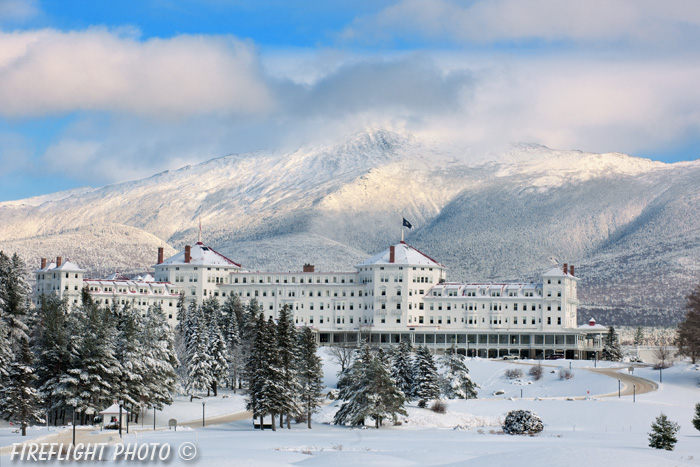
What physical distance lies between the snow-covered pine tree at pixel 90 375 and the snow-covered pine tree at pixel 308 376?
16.9 m

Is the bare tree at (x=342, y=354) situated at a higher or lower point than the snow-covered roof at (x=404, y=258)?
lower

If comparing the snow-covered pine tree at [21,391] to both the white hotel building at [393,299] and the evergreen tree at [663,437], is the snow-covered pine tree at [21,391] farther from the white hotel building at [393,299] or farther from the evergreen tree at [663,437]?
the white hotel building at [393,299]

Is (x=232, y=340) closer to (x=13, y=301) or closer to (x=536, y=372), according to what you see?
(x=536, y=372)

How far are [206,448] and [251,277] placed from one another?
405 ft

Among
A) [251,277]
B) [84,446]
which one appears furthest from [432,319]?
[84,446]

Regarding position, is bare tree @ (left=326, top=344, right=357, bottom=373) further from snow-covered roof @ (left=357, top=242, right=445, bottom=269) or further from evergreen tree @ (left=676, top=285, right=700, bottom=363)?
evergreen tree @ (left=676, top=285, right=700, bottom=363)

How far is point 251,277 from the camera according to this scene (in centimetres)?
18638

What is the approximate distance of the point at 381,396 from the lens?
92.4 meters

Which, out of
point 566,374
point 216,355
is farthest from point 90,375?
point 566,374

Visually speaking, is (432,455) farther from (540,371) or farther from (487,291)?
(487,291)

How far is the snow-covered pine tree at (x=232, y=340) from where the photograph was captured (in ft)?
421

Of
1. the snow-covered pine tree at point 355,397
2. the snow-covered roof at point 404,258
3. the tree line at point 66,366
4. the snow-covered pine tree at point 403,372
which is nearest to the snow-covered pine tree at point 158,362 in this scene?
the tree line at point 66,366

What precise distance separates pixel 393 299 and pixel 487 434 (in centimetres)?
9323

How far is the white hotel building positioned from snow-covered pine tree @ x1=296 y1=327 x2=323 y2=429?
196 feet
